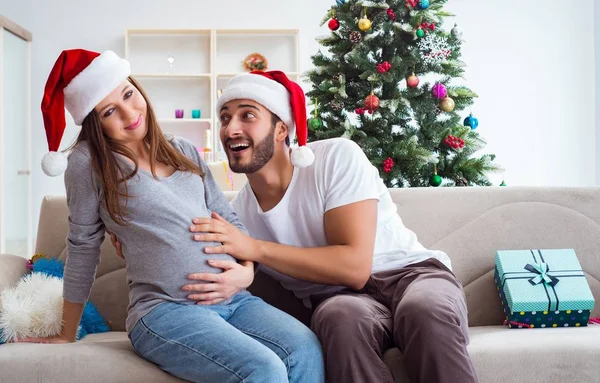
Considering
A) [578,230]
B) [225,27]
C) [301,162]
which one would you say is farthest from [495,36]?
[301,162]

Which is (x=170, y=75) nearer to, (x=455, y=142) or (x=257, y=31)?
(x=257, y=31)

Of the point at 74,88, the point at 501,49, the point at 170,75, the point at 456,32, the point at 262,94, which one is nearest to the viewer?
the point at 74,88

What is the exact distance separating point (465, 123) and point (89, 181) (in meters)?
2.29

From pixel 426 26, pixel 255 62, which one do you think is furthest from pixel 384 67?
pixel 255 62

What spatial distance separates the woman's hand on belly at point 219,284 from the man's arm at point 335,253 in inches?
2.0

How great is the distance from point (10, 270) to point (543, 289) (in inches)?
64.0

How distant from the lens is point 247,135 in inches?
78.5

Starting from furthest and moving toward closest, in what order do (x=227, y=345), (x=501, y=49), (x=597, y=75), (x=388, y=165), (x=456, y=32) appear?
(x=501, y=49)
(x=597, y=75)
(x=456, y=32)
(x=388, y=165)
(x=227, y=345)

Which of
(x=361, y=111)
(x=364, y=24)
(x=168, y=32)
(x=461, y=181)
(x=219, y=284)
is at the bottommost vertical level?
(x=219, y=284)

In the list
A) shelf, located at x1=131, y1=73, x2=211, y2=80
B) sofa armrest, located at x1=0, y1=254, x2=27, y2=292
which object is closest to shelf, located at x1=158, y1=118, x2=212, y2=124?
shelf, located at x1=131, y1=73, x2=211, y2=80

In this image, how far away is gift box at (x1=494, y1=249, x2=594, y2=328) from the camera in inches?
84.5

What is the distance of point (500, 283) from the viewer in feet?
7.44

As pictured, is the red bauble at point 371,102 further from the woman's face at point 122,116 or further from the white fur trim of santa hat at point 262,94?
the woman's face at point 122,116

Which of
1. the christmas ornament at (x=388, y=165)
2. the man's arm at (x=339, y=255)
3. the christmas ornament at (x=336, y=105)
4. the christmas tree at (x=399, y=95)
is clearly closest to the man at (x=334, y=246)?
the man's arm at (x=339, y=255)
